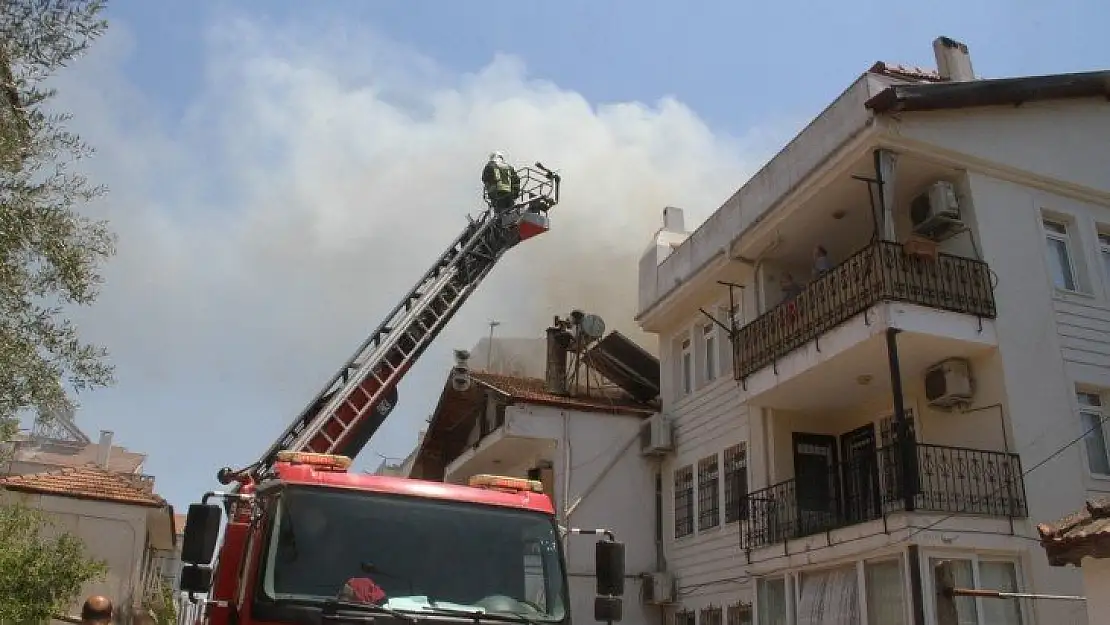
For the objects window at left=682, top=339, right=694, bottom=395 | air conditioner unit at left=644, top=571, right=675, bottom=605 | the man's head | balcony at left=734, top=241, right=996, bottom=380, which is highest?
window at left=682, top=339, right=694, bottom=395

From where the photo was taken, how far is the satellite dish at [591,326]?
69.7ft

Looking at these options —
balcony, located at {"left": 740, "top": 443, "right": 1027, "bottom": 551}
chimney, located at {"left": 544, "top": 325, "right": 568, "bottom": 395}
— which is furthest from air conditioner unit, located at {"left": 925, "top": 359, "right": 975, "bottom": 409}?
chimney, located at {"left": 544, "top": 325, "right": 568, "bottom": 395}

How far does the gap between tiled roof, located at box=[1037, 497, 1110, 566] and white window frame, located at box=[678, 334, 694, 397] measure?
1151 centimetres

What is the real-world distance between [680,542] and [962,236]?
27.3 feet

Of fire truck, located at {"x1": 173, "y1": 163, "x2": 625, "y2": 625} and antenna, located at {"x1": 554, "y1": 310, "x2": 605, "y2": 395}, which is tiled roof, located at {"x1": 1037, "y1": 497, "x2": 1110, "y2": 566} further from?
antenna, located at {"x1": 554, "y1": 310, "x2": 605, "y2": 395}

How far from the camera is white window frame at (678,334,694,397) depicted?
19.9 meters

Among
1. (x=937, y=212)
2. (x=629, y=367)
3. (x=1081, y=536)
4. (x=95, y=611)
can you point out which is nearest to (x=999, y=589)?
(x=1081, y=536)

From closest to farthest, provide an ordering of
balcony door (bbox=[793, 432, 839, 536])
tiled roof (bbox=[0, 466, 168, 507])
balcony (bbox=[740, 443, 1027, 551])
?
balcony (bbox=[740, 443, 1027, 551]) → balcony door (bbox=[793, 432, 839, 536]) → tiled roof (bbox=[0, 466, 168, 507])

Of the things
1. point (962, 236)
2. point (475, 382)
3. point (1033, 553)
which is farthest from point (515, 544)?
point (475, 382)

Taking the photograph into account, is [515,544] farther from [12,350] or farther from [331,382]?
[331,382]

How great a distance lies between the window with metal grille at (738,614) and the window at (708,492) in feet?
5.56

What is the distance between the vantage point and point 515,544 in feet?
23.8

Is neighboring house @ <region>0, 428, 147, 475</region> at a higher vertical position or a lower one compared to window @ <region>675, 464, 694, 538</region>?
higher

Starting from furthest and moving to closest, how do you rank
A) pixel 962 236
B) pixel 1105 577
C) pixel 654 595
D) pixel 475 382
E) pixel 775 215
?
pixel 475 382
pixel 654 595
pixel 775 215
pixel 962 236
pixel 1105 577
